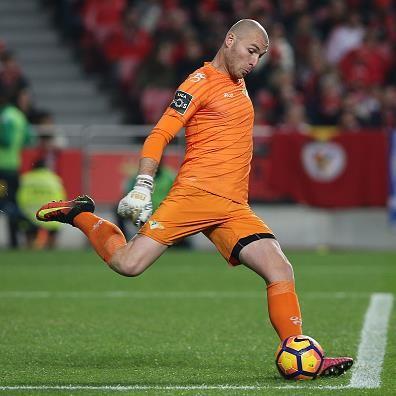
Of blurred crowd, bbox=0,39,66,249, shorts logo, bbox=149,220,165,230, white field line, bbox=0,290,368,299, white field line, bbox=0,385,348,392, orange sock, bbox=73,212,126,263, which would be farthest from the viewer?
blurred crowd, bbox=0,39,66,249

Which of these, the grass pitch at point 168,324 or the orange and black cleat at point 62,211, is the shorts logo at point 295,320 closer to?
the grass pitch at point 168,324

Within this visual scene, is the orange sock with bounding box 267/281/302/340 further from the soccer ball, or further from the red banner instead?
the red banner

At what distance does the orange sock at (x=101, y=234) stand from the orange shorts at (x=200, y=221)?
29 cm

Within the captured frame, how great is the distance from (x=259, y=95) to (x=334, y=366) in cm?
1198

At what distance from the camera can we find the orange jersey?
23.8ft

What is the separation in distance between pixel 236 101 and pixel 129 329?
2783 mm

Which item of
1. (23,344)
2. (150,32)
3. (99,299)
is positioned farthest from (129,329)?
(150,32)

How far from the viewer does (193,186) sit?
7281 millimetres

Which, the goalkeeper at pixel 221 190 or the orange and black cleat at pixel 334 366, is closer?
the orange and black cleat at pixel 334 366

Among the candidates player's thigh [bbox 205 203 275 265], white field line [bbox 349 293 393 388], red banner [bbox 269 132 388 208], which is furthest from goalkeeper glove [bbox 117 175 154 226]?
red banner [bbox 269 132 388 208]

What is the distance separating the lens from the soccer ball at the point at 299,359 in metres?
6.99

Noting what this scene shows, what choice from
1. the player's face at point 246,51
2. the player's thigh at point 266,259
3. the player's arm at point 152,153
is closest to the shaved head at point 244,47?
the player's face at point 246,51

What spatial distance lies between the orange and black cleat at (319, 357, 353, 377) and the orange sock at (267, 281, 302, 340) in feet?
0.85

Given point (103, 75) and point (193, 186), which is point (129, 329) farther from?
point (103, 75)
